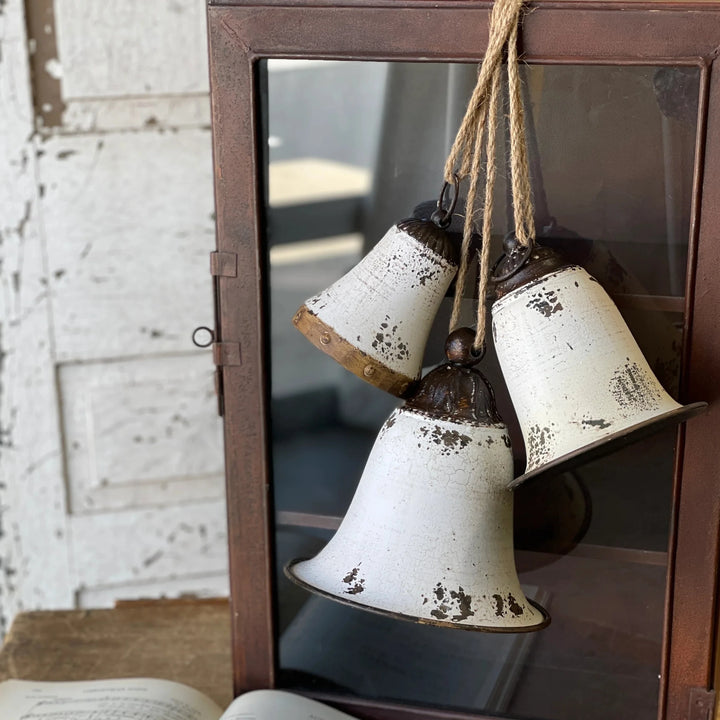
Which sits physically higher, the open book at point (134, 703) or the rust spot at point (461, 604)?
the rust spot at point (461, 604)

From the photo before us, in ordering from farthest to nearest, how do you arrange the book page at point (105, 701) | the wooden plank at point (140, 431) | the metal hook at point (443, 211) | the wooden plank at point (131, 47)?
the wooden plank at point (140, 431), the wooden plank at point (131, 47), the book page at point (105, 701), the metal hook at point (443, 211)

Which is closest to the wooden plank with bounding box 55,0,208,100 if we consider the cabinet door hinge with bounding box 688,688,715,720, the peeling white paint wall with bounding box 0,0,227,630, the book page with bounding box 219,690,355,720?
the peeling white paint wall with bounding box 0,0,227,630

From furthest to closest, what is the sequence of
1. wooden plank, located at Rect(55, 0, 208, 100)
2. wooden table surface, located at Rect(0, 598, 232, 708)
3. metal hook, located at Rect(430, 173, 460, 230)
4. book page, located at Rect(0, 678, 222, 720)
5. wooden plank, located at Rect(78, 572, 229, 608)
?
wooden plank, located at Rect(78, 572, 229, 608), wooden plank, located at Rect(55, 0, 208, 100), wooden table surface, located at Rect(0, 598, 232, 708), book page, located at Rect(0, 678, 222, 720), metal hook, located at Rect(430, 173, 460, 230)

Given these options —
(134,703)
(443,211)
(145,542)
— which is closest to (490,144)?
(443,211)

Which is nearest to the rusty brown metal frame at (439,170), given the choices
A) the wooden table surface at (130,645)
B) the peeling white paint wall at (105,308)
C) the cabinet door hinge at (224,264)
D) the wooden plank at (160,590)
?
the cabinet door hinge at (224,264)

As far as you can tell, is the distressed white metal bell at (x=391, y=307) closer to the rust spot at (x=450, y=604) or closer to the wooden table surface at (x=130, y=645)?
the rust spot at (x=450, y=604)

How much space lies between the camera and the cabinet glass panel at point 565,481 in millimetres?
744

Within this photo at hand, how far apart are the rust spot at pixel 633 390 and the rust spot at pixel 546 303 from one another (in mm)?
63

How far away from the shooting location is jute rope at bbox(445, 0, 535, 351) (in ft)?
2.31

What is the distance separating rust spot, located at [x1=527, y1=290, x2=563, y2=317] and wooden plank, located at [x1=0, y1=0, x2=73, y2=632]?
97 cm

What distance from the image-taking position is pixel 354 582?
0.75 m

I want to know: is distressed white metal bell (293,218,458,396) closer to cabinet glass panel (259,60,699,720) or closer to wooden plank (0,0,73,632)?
cabinet glass panel (259,60,699,720)

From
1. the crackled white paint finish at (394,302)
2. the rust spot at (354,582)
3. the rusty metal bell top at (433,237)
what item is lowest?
the rust spot at (354,582)

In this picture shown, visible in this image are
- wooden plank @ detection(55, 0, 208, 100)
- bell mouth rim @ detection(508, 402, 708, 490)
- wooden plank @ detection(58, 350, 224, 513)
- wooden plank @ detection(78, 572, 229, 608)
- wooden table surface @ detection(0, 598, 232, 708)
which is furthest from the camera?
wooden plank @ detection(78, 572, 229, 608)
